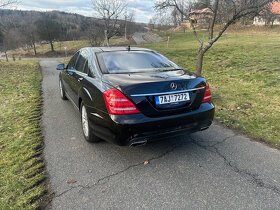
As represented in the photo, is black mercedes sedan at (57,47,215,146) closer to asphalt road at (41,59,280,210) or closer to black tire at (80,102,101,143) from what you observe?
black tire at (80,102,101,143)

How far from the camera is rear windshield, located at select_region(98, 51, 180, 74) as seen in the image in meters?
3.13

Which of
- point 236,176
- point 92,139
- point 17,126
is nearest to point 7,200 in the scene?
point 92,139

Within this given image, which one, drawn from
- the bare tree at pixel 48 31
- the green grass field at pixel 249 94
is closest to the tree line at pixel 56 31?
the bare tree at pixel 48 31

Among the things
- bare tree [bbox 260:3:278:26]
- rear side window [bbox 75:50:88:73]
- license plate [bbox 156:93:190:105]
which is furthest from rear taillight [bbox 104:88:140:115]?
bare tree [bbox 260:3:278:26]

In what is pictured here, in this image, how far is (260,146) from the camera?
336 cm

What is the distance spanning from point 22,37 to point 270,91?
62.6 metres

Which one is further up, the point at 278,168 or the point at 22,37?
the point at 22,37

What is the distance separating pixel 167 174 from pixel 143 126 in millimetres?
751

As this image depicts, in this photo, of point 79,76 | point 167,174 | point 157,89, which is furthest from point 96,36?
point 167,174

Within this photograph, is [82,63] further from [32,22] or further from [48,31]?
[32,22]

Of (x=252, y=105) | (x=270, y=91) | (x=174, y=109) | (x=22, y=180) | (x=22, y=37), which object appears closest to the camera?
(x=22, y=180)

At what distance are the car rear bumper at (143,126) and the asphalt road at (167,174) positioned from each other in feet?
1.55

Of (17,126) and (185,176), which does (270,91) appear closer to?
(185,176)

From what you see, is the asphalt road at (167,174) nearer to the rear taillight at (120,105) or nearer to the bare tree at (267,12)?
the rear taillight at (120,105)
